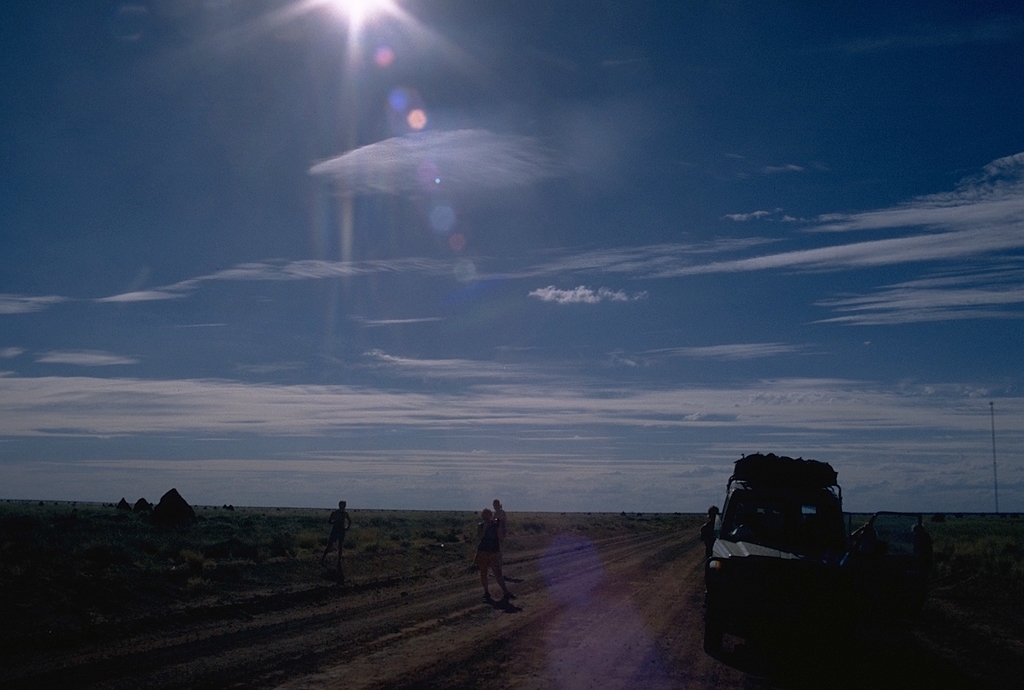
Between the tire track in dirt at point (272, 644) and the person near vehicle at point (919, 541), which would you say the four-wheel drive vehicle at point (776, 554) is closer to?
the person near vehicle at point (919, 541)

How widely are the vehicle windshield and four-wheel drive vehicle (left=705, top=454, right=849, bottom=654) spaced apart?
0.05 feet

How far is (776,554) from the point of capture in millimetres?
11445

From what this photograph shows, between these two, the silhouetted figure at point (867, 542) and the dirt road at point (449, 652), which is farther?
the silhouetted figure at point (867, 542)

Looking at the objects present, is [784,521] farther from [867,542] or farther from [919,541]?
[919,541]

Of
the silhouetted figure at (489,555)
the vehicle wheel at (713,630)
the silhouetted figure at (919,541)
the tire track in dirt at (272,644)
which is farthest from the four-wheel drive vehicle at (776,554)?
the silhouetted figure at (489,555)

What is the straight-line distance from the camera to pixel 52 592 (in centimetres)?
1562

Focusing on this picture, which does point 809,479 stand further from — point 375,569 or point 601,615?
point 375,569

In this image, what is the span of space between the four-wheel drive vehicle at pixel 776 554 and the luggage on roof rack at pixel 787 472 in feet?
0.05

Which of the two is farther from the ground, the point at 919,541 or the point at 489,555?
the point at 919,541

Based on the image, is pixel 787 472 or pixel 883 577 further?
pixel 787 472

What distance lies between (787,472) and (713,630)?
134 inches

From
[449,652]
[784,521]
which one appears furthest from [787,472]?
Result: [449,652]

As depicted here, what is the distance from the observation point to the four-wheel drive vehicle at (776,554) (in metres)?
10.8

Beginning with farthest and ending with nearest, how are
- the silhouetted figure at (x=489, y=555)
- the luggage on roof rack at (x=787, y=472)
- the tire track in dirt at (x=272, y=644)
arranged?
1. the silhouetted figure at (x=489, y=555)
2. the luggage on roof rack at (x=787, y=472)
3. the tire track in dirt at (x=272, y=644)
